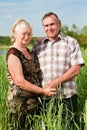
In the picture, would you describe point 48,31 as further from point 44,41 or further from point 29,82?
point 29,82

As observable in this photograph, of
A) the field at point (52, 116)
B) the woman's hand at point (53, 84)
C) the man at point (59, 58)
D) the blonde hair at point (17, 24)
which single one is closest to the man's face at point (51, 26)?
the man at point (59, 58)

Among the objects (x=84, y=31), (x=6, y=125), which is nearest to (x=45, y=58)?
(x=6, y=125)

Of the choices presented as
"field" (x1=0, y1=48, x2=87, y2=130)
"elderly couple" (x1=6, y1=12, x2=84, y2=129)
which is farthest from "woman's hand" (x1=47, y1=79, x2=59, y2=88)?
"field" (x1=0, y1=48, x2=87, y2=130)

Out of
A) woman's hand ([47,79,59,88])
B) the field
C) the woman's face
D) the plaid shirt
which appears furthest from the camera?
the plaid shirt

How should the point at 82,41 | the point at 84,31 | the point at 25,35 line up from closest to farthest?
1. the point at 25,35
2. the point at 82,41
3. the point at 84,31

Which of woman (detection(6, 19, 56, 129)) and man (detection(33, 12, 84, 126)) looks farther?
man (detection(33, 12, 84, 126))

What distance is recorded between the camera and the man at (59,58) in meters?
3.66

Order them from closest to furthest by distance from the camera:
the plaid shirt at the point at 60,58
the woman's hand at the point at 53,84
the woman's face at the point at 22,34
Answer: the woman's face at the point at 22,34 → the woman's hand at the point at 53,84 → the plaid shirt at the point at 60,58

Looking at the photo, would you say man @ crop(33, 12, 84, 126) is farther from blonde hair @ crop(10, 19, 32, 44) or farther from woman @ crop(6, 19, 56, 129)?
blonde hair @ crop(10, 19, 32, 44)

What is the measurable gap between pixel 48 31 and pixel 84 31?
30173 mm

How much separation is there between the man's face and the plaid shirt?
66mm

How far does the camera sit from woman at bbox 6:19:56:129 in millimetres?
3447

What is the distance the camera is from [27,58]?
351 centimetres

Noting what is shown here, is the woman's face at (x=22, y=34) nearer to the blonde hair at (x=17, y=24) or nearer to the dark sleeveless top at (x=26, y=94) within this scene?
the blonde hair at (x=17, y=24)
